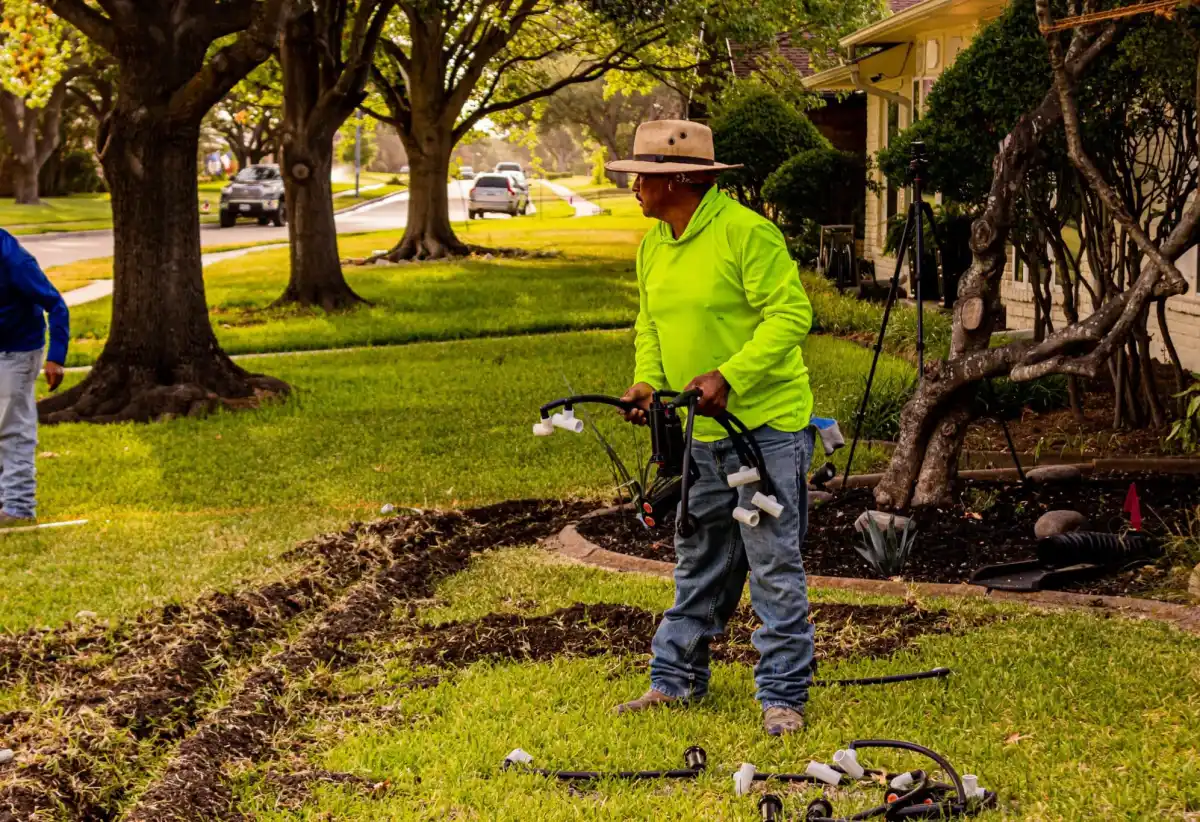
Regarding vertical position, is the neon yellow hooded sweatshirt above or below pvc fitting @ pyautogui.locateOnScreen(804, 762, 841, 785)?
above

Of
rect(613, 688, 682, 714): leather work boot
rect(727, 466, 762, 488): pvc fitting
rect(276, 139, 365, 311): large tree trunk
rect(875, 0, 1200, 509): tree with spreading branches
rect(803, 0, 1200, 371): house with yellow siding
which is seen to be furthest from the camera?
rect(276, 139, 365, 311): large tree trunk

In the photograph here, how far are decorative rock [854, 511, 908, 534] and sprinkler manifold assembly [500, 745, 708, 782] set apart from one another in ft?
9.67

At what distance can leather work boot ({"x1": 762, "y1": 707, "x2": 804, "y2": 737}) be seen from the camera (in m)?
4.89

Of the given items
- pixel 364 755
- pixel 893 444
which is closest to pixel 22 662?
pixel 364 755

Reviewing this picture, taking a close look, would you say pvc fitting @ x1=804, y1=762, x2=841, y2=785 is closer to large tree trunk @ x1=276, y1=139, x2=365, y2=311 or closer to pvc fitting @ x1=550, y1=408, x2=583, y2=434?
pvc fitting @ x1=550, y1=408, x2=583, y2=434

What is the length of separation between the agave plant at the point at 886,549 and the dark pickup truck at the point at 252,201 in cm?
3862

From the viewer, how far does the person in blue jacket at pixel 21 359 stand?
885 centimetres

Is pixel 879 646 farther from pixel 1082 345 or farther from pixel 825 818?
pixel 1082 345

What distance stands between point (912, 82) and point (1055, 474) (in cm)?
1343

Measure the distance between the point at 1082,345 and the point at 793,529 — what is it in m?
3.49

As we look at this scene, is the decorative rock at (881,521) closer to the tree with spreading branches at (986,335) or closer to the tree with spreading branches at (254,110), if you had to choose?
the tree with spreading branches at (986,335)

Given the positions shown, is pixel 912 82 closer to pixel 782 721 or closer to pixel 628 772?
pixel 782 721

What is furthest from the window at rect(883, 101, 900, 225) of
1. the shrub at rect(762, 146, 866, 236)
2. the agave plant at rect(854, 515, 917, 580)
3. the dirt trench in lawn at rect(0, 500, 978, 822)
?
→ the dirt trench in lawn at rect(0, 500, 978, 822)

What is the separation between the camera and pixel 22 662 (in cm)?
604
